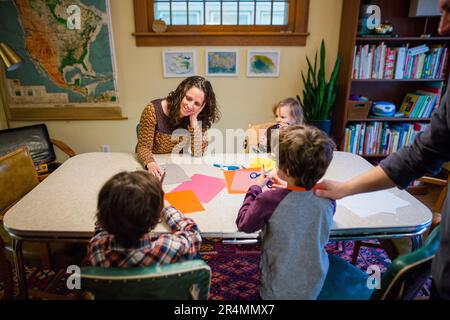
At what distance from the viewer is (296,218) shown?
109cm

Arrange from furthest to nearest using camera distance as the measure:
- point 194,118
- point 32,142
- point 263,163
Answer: point 32,142, point 194,118, point 263,163

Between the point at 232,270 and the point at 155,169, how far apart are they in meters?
0.85

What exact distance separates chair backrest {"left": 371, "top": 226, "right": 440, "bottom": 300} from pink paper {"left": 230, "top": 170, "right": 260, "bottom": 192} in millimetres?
781

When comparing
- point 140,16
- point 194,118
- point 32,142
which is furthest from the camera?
point 140,16

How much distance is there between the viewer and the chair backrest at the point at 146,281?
0.84m

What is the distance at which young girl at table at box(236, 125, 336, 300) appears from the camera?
109 centimetres

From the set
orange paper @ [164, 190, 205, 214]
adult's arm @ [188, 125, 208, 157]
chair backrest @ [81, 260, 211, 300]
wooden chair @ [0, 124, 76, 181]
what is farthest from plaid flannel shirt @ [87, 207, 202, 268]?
wooden chair @ [0, 124, 76, 181]

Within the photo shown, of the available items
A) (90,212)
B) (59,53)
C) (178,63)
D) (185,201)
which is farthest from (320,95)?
(59,53)

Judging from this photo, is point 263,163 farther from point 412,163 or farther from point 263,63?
point 263,63

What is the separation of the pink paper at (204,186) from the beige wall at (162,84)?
67.0 inches

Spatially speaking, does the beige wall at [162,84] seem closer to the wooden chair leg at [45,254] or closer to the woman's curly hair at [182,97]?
the woman's curly hair at [182,97]

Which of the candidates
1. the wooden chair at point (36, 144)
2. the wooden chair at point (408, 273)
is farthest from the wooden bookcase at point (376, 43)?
the wooden chair at point (36, 144)

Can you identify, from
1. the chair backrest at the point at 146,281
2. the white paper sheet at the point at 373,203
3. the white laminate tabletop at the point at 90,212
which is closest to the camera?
the chair backrest at the point at 146,281

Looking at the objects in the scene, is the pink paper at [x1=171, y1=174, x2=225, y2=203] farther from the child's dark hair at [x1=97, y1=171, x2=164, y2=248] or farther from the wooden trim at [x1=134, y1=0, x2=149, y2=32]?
the wooden trim at [x1=134, y1=0, x2=149, y2=32]
